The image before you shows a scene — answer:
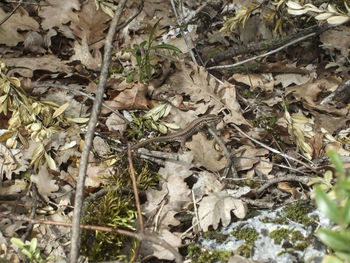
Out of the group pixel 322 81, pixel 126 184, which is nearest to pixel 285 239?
pixel 126 184

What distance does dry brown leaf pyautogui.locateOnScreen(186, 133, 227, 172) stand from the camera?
11.4ft

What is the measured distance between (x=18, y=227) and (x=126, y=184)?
988 millimetres

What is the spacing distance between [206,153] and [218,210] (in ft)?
2.99

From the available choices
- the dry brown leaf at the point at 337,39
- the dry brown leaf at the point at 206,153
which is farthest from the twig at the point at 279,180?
the dry brown leaf at the point at 337,39

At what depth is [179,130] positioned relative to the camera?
Answer: 3.94m

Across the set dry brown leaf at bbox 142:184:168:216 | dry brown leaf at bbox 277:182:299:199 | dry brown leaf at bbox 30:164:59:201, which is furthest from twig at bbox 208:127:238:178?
dry brown leaf at bbox 30:164:59:201

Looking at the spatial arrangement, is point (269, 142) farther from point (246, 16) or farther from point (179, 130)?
point (246, 16)

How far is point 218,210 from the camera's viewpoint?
111 inches

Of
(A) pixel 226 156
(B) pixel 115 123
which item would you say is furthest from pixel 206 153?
(B) pixel 115 123

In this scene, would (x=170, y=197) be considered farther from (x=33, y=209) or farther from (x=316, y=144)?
(x=316, y=144)

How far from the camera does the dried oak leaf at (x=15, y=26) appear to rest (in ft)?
14.7

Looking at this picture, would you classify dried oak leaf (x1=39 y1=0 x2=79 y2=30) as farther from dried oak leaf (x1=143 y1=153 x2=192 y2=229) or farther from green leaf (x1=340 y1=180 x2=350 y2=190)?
green leaf (x1=340 y1=180 x2=350 y2=190)

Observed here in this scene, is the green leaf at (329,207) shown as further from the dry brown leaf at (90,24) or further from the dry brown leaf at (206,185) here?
the dry brown leaf at (90,24)

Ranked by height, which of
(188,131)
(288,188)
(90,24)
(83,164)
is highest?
(90,24)
